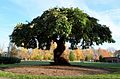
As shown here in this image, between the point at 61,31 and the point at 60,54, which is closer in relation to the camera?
the point at 61,31

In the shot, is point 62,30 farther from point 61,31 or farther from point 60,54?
point 60,54

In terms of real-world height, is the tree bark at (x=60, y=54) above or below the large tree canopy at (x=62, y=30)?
below

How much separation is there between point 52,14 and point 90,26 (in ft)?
12.6

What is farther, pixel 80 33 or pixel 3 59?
pixel 3 59

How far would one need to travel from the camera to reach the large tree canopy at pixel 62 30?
2789 cm

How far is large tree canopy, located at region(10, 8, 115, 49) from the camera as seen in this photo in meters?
27.9

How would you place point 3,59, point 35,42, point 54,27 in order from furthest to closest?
point 3,59
point 35,42
point 54,27

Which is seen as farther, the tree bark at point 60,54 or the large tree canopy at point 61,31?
the tree bark at point 60,54

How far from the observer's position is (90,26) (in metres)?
30.2

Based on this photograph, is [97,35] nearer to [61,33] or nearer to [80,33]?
[80,33]

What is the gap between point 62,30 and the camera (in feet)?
90.2

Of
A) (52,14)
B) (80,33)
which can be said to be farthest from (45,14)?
(80,33)

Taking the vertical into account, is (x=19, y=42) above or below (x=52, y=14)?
below

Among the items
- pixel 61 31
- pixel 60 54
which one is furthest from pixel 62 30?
pixel 60 54
